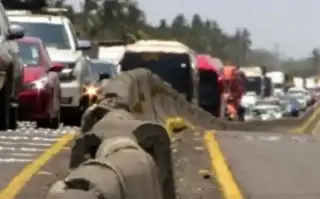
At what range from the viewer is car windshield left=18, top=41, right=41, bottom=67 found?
22094 mm

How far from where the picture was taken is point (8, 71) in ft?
58.1

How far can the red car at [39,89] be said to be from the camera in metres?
21.0

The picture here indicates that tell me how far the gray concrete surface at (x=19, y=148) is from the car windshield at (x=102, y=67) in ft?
51.3

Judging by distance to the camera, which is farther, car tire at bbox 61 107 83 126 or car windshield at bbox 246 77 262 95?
car windshield at bbox 246 77 262 95

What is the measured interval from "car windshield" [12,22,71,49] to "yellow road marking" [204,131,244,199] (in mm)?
8445

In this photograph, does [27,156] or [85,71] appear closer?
[27,156]

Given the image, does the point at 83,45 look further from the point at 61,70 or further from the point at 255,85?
the point at 255,85

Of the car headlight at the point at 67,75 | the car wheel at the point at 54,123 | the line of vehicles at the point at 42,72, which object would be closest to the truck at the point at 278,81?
the line of vehicles at the point at 42,72

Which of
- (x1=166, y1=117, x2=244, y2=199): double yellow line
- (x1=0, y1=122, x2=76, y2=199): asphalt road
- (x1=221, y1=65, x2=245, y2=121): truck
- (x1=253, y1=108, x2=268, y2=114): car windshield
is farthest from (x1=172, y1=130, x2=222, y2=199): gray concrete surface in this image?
(x1=253, y1=108, x2=268, y2=114): car windshield

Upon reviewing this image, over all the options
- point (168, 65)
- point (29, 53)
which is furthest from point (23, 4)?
point (29, 53)

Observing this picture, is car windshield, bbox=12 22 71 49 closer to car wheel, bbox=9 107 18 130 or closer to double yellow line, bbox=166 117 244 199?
car wheel, bbox=9 107 18 130

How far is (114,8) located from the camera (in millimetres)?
129625

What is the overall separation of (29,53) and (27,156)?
27.2 feet

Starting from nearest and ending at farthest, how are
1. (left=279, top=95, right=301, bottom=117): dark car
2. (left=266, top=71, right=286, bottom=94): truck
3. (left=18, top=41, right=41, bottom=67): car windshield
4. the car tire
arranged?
(left=18, top=41, right=41, bottom=67): car windshield < the car tire < (left=279, top=95, right=301, bottom=117): dark car < (left=266, top=71, right=286, bottom=94): truck
